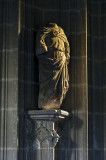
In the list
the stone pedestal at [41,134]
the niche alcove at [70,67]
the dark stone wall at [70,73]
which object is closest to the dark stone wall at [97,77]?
the dark stone wall at [70,73]

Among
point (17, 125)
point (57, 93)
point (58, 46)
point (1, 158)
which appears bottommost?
point (1, 158)

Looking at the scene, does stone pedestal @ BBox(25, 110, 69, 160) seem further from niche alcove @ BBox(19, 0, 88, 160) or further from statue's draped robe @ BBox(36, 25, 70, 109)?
statue's draped robe @ BBox(36, 25, 70, 109)

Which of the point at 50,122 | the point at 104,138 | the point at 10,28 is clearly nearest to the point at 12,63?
the point at 10,28

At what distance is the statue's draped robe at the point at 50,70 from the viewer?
11.0m

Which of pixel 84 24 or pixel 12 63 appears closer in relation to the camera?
pixel 12 63

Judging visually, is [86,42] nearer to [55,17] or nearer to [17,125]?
[55,17]

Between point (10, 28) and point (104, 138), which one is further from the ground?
point (10, 28)

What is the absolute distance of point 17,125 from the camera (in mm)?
10570

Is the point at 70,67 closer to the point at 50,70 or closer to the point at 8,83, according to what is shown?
the point at 50,70

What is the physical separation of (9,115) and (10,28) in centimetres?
179

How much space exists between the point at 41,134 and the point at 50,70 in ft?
4.36

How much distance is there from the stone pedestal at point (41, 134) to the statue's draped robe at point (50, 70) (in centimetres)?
29

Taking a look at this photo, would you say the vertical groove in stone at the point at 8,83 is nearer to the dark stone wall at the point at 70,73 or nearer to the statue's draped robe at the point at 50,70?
the dark stone wall at the point at 70,73

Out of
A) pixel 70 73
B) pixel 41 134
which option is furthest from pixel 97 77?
pixel 41 134
